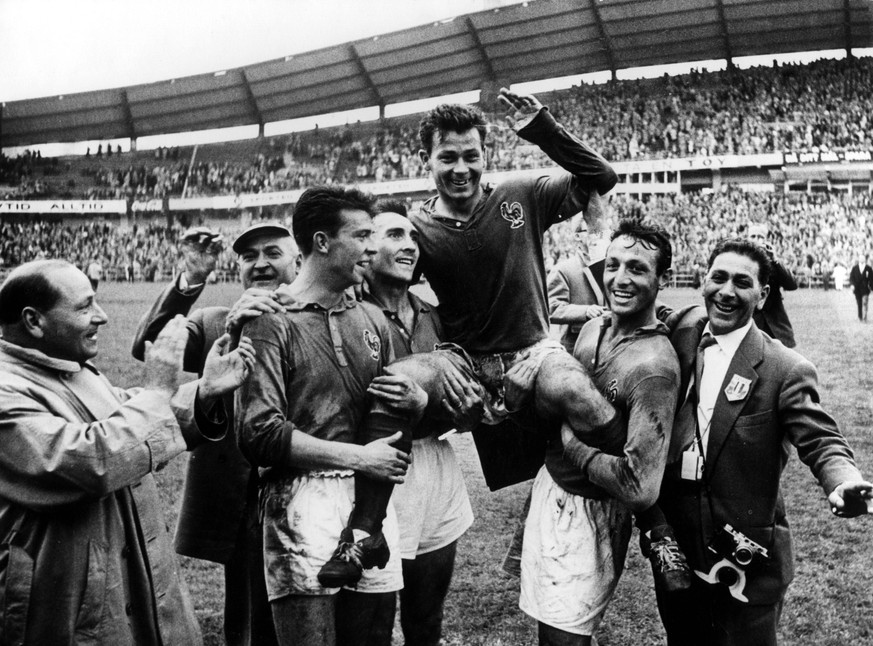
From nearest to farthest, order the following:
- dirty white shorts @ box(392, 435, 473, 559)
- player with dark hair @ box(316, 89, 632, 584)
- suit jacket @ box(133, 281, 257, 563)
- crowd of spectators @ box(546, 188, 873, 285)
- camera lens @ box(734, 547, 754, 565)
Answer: camera lens @ box(734, 547, 754, 565) → dirty white shorts @ box(392, 435, 473, 559) → player with dark hair @ box(316, 89, 632, 584) → suit jacket @ box(133, 281, 257, 563) → crowd of spectators @ box(546, 188, 873, 285)

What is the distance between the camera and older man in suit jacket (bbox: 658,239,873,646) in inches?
117

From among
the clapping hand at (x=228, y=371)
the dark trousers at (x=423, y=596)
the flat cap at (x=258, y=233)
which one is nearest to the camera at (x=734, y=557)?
the dark trousers at (x=423, y=596)

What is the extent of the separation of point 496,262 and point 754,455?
1.50m

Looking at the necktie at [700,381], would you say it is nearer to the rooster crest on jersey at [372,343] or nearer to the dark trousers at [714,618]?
the dark trousers at [714,618]

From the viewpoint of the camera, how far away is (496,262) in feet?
12.2

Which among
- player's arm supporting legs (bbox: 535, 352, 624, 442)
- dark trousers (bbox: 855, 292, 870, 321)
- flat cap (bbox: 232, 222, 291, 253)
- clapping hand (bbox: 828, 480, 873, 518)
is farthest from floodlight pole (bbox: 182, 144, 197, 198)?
clapping hand (bbox: 828, 480, 873, 518)

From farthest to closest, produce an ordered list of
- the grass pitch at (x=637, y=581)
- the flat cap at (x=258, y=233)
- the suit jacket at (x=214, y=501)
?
the grass pitch at (x=637, y=581), the flat cap at (x=258, y=233), the suit jacket at (x=214, y=501)

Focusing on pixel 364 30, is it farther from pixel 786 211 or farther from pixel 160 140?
pixel 786 211

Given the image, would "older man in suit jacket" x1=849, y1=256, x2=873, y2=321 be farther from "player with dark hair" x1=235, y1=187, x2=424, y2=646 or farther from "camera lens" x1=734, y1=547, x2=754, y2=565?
"player with dark hair" x1=235, y1=187, x2=424, y2=646

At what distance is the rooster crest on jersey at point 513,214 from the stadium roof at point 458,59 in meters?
19.0

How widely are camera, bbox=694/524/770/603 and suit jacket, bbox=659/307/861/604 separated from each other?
0.03 m

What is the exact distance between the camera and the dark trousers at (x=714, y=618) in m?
2.99

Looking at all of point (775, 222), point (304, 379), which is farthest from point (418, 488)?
point (775, 222)

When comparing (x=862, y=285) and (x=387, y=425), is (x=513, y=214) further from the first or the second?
(x=862, y=285)
